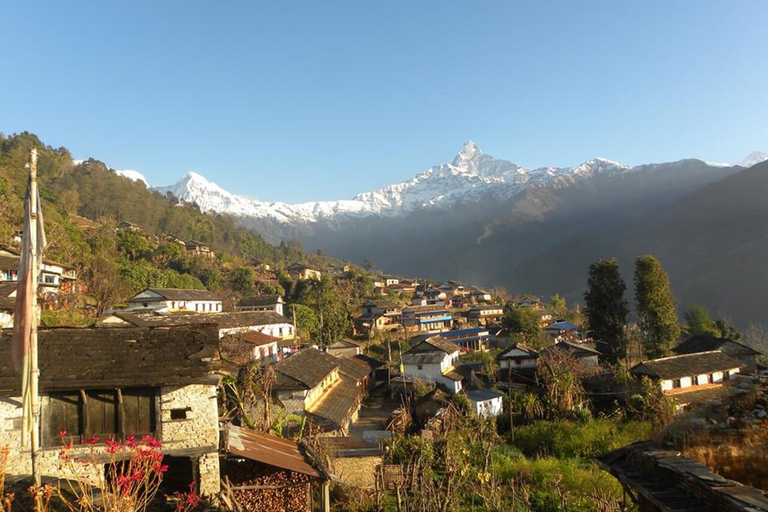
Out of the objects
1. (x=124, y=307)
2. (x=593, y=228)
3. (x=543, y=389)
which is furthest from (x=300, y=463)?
(x=593, y=228)

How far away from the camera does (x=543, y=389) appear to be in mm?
28703

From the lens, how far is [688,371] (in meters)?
29.7

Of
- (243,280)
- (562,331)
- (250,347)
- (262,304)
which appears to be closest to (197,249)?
(243,280)

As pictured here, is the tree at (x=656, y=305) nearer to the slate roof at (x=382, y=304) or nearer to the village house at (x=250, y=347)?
the village house at (x=250, y=347)

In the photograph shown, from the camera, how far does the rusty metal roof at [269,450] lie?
11.1m

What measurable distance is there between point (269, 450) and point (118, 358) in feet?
14.4

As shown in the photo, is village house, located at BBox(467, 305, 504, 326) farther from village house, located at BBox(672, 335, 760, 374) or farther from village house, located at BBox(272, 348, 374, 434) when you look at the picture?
village house, located at BBox(272, 348, 374, 434)

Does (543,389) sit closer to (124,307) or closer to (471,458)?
(471,458)

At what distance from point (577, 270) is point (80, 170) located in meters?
137

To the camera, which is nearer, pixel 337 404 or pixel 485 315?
pixel 337 404

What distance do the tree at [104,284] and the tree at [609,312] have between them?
43.0 meters

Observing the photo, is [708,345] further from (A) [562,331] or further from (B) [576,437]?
(B) [576,437]

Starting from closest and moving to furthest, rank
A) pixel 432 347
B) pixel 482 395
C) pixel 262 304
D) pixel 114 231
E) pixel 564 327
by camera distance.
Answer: pixel 482 395 < pixel 432 347 < pixel 564 327 < pixel 262 304 < pixel 114 231

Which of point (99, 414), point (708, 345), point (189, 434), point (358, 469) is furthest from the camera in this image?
point (708, 345)
